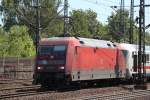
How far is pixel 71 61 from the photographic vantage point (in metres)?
25.9

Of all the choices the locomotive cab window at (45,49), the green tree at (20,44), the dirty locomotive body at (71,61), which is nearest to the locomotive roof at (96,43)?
the dirty locomotive body at (71,61)

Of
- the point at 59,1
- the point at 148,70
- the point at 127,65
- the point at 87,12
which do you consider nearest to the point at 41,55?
the point at 127,65

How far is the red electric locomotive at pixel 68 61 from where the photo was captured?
25.8m

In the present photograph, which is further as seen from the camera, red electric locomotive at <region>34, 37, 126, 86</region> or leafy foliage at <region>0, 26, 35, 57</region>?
leafy foliage at <region>0, 26, 35, 57</region>

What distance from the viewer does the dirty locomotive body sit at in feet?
84.8

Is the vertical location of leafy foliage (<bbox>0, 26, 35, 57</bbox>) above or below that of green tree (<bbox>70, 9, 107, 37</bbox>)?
below

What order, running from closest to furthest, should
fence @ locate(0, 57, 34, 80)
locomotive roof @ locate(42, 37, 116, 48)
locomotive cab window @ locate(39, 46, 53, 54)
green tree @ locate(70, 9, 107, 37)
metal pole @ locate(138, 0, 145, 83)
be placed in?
1. locomotive cab window @ locate(39, 46, 53, 54)
2. locomotive roof @ locate(42, 37, 116, 48)
3. metal pole @ locate(138, 0, 145, 83)
4. fence @ locate(0, 57, 34, 80)
5. green tree @ locate(70, 9, 107, 37)

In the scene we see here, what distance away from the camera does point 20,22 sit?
291 feet

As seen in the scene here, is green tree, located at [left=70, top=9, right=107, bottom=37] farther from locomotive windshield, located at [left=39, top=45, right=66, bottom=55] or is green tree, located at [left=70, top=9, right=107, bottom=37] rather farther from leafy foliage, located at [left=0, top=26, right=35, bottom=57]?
locomotive windshield, located at [left=39, top=45, right=66, bottom=55]

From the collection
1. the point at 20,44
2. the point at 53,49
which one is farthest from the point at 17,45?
the point at 53,49

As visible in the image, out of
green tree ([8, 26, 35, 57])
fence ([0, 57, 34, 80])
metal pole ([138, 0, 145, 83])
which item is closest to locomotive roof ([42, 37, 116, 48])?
metal pole ([138, 0, 145, 83])

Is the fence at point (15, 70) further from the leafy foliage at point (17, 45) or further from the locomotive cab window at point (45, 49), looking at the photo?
the leafy foliage at point (17, 45)

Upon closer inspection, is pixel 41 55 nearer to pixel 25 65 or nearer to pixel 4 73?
pixel 4 73

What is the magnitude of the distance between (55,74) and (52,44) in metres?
1.72
